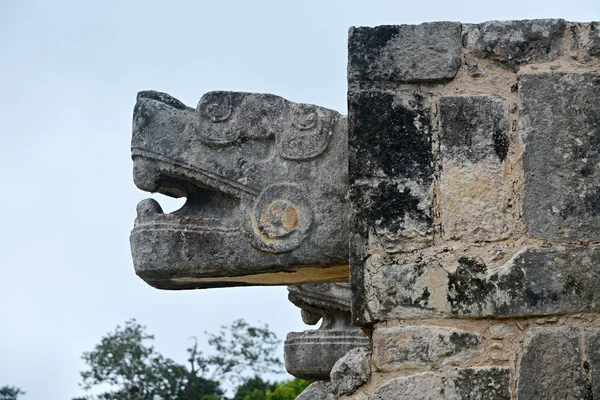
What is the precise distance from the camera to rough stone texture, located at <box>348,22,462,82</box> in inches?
152

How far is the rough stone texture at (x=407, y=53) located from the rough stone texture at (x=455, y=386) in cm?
100

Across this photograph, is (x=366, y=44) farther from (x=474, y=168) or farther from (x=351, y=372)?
(x=351, y=372)

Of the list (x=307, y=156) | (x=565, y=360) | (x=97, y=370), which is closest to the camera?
(x=565, y=360)

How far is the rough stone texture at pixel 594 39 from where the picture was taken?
3.83 metres

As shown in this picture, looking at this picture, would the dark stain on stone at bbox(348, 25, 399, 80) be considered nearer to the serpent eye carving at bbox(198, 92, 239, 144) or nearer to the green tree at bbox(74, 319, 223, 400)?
the serpent eye carving at bbox(198, 92, 239, 144)

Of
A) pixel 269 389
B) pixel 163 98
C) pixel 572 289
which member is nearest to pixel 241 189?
pixel 163 98

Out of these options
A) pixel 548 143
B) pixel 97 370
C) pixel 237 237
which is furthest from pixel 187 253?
pixel 97 370

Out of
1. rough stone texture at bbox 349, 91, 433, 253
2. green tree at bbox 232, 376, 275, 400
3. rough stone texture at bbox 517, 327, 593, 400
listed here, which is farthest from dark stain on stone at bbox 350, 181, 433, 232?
green tree at bbox 232, 376, 275, 400

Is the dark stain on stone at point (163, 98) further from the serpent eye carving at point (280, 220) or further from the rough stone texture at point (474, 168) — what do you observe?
the rough stone texture at point (474, 168)

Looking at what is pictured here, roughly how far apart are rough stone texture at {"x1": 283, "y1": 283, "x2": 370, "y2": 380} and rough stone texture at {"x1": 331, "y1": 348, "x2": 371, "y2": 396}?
8.91 ft

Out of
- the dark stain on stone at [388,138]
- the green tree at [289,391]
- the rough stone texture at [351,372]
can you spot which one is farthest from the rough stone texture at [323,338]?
the green tree at [289,391]

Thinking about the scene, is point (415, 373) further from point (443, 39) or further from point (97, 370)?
point (97, 370)

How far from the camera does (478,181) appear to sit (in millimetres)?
3762

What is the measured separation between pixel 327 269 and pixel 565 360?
3.27 ft
